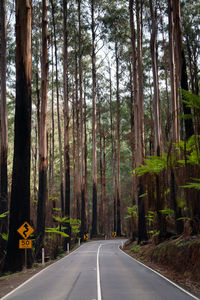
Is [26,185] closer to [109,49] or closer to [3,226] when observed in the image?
[3,226]

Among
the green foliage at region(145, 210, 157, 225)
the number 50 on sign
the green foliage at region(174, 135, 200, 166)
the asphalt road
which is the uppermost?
the green foliage at region(174, 135, 200, 166)

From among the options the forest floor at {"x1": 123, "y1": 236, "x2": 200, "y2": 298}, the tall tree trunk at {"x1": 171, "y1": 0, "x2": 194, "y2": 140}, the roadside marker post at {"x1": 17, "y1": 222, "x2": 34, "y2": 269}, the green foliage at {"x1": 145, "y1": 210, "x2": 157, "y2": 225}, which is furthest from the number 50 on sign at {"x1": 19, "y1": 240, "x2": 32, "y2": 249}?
the tall tree trunk at {"x1": 171, "y1": 0, "x2": 194, "y2": 140}

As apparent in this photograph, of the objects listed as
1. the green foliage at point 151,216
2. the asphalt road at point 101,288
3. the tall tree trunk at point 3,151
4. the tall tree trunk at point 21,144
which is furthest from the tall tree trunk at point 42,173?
the asphalt road at point 101,288

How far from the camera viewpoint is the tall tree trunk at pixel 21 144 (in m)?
14.4

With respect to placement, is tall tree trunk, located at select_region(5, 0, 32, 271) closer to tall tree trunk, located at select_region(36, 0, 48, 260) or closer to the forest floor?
tall tree trunk, located at select_region(36, 0, 48, 260)

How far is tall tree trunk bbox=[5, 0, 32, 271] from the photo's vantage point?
1438 cm

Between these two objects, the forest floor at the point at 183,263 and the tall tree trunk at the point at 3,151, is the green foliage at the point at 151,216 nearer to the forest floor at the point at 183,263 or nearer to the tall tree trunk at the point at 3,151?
the forest floor at the point at 183,263

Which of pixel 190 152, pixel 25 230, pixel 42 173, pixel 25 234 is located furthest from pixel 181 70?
pixel 42 173

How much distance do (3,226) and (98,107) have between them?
3327 centimetres

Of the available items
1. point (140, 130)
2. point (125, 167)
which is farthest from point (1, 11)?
point (125, 167)

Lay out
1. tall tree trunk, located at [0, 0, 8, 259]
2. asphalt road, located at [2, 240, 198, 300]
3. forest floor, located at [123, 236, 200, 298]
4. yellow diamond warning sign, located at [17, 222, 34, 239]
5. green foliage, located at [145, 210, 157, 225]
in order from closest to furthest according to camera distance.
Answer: asphalt road, located at [2, 240, 198, 300] < forest floor, located at [123, 236, 200, 298] < yellow diamond warning sign, located at [17, 222, 34, 239] < green foliage, located at [145, 210, 157, 225] < tall tree trunk, located at [0, 0, 8, 259]

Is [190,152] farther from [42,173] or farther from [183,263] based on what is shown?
[42,173]

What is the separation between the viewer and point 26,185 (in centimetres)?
1503

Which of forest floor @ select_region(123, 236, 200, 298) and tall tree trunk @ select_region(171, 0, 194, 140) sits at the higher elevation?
tall tree trunk @ select_region(171, 0, 194, 140)
